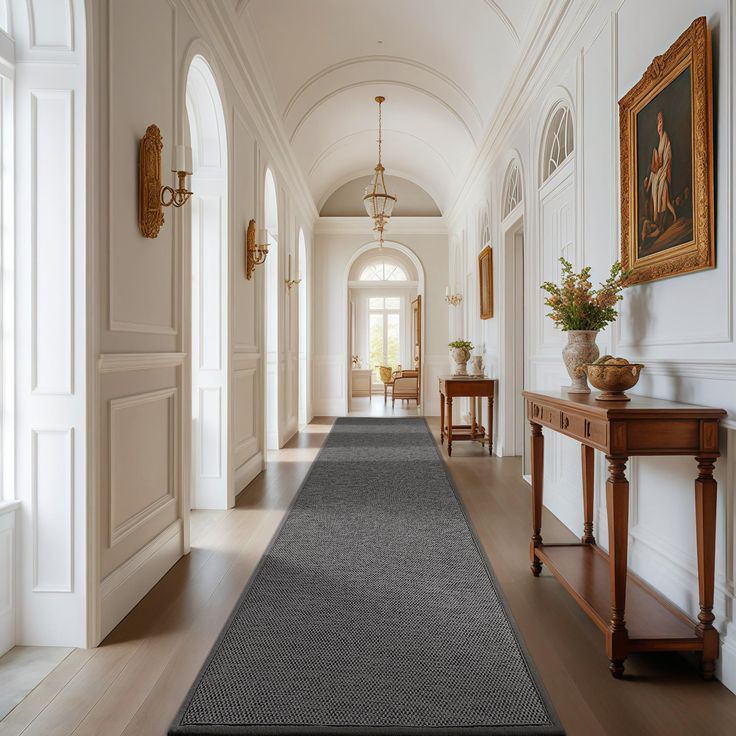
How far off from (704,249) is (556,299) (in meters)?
0.83

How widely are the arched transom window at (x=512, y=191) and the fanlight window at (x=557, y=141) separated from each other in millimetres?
825

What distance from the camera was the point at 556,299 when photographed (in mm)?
3043

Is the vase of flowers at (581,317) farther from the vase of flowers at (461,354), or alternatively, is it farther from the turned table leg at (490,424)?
the vase of flowers at (461,354)

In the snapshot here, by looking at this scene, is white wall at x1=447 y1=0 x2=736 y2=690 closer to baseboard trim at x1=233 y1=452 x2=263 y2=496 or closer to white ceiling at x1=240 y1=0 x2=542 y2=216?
white ceiling at x1=240 y1=0 x2=542 y2=216

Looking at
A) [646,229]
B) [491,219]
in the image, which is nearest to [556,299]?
[646,229]

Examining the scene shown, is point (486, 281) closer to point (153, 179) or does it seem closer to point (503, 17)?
point (503, 17)

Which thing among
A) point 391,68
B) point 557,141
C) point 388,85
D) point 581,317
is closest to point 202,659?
point 581,317

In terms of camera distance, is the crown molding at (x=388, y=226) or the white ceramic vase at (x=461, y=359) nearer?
the white ceramic vase at (x=461, y=359)

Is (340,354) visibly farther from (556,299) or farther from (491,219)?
(556,299)

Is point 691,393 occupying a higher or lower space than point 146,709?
higher

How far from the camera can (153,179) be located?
289 centimetres

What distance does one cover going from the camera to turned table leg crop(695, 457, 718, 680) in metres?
2.09

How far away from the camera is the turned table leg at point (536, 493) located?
313 centimetres

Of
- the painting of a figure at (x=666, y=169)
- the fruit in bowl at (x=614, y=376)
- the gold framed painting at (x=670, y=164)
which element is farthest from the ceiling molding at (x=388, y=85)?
the fruit in bowl at (x=614, y=376)
